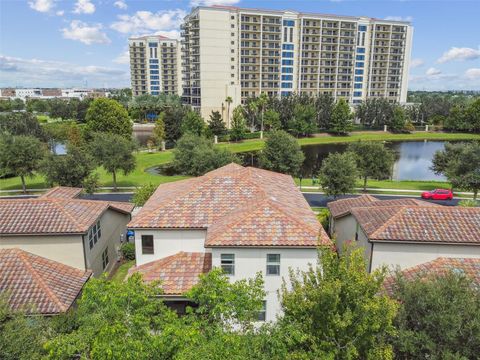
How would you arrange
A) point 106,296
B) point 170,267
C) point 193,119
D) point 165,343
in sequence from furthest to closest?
point 193,119 → point 170,267 → point 106,296 → point 165,343

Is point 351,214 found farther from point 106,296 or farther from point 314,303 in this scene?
point 106,296

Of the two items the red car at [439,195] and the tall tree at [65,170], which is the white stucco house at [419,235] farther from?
the tall tree at [65,170]

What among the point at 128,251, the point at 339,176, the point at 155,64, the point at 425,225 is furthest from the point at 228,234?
the point at 155,64

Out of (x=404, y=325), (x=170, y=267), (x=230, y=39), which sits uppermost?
(x=230, y=39)

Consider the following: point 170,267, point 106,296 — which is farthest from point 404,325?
point 170,267

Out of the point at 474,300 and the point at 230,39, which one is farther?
the point at 230,39

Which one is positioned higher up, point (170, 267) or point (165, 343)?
point (165, 343)

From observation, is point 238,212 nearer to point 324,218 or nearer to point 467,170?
point 324,218

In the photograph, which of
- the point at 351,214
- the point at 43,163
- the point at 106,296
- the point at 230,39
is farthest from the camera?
the point at 230,39
